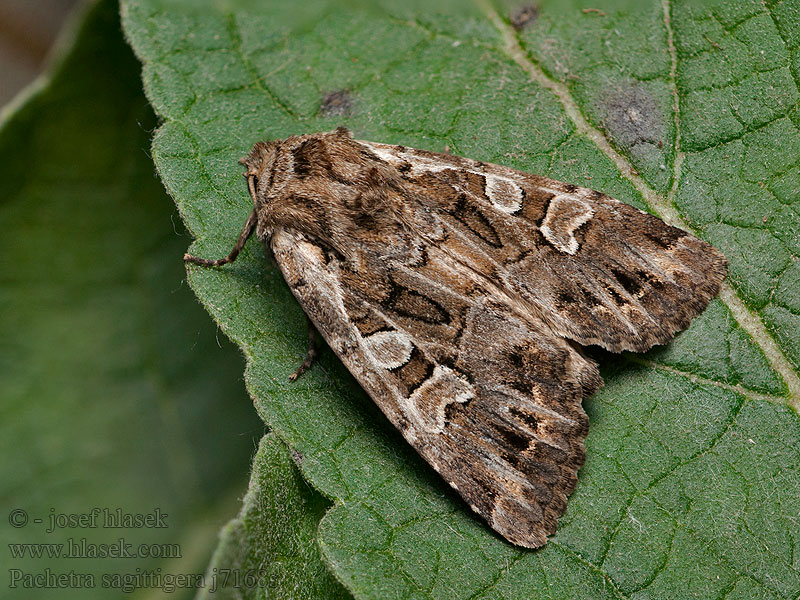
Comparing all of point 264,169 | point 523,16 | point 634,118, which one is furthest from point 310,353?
point 523,16

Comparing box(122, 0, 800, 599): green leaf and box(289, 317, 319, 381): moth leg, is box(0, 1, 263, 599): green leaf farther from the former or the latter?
box(289, 317, 319, 381): moth leg

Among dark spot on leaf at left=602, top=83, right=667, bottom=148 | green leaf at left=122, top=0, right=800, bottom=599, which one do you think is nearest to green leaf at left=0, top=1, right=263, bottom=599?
green leaf at left=122, top=0, right=800, bottom=599

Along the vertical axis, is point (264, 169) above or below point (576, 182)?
above

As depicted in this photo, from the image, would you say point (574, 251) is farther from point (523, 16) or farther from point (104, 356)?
point (104, 356)

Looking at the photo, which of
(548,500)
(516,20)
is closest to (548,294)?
(548,500)

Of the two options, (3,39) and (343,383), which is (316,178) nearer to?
(343,383)

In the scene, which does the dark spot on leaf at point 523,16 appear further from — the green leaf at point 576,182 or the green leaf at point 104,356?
the green leaf at point 104,356

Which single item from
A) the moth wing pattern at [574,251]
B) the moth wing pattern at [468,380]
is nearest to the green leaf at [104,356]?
the moth wing pattern at [468,380]
